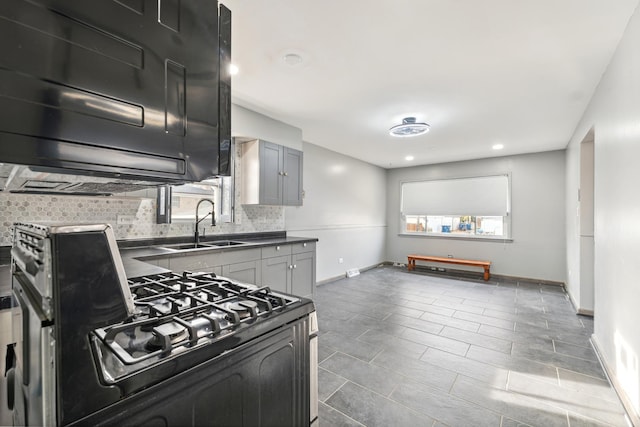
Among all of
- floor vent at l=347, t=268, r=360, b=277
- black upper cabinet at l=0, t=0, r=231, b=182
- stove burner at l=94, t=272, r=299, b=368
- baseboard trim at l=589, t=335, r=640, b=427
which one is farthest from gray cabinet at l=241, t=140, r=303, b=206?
baseboard trim at l=589, t=335, r=640, b=427

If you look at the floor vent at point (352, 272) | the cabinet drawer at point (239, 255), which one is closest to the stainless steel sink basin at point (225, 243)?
the cabinet drawer at point (239, 255)

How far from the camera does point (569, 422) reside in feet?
5.88

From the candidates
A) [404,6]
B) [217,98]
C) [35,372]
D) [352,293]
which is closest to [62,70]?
[217,98]

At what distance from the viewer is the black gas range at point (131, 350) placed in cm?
54

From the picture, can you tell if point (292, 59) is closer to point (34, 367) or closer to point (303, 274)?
point (34, 367)

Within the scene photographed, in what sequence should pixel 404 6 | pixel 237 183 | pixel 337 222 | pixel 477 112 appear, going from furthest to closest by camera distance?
pixel 337 222
pixel 237 183
pixel 477 112
pixel 404 6

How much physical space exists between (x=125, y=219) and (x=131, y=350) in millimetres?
2447

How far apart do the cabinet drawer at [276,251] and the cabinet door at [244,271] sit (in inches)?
6.0

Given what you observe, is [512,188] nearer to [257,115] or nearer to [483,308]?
[483,308]

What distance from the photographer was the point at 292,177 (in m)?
3.99

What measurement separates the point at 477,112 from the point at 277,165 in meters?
2.62

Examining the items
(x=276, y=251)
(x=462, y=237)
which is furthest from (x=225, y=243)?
(x=462, y=237)

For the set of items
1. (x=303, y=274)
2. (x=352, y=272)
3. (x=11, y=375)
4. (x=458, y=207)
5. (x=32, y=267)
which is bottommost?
(x=352, y=272)

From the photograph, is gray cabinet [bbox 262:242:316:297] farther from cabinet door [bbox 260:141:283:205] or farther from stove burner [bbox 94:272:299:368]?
stove burner [bbox 94:272:299:368]
